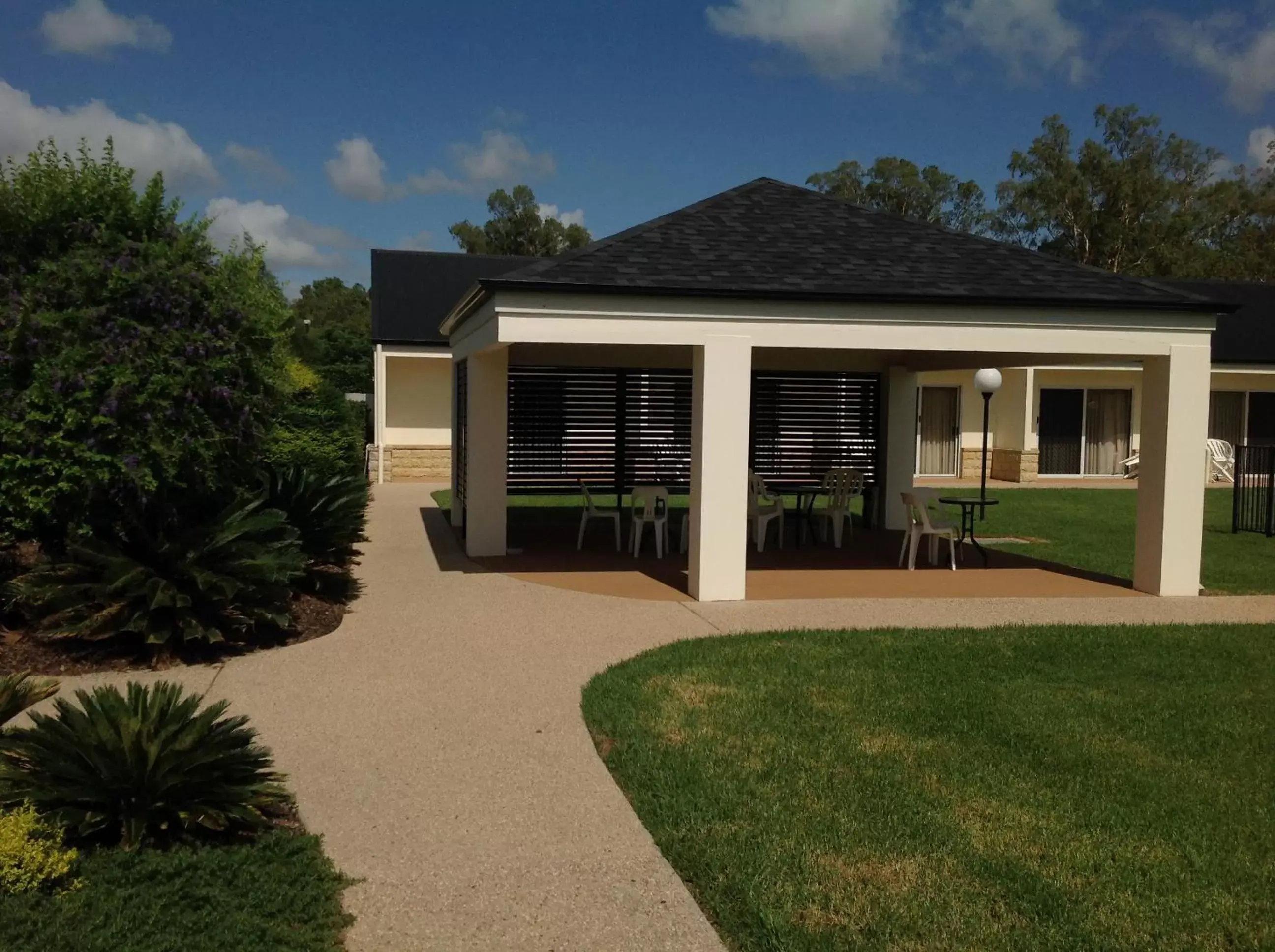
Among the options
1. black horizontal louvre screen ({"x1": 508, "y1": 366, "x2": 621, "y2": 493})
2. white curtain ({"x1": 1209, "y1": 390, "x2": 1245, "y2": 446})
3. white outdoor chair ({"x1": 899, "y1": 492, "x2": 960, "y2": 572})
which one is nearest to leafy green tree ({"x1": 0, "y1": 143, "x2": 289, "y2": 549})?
white outdoor chair ({"x1": 899, "y1": 492, "x2": 960, "y2": 572})

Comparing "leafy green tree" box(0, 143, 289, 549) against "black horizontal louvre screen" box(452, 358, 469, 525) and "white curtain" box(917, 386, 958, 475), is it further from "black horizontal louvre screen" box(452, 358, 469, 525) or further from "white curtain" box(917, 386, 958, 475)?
"white curtain" box(917, 386, 958, 475)

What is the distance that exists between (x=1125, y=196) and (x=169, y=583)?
48.7 meters

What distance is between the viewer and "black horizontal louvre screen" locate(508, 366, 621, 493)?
1612 centimetres

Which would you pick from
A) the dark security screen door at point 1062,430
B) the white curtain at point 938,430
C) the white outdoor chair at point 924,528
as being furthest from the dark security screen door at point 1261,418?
the white outdoor chair at point 924,528

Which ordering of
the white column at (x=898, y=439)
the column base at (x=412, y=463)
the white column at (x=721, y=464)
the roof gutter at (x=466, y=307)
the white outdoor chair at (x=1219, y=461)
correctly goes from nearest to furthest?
the white column at (x=721, y=464)
the roof gutter at (x=466, y=307)
the white column at (x=898, y=439)
the column base at (x=412, y=463)
the white outdoor chair at (x=1219, y=461)

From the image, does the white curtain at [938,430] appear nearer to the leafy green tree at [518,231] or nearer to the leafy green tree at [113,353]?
the leafy green tree at [113,353]

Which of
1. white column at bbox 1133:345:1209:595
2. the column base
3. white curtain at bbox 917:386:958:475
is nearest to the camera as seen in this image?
white column at bbox 1133:345:1209:595

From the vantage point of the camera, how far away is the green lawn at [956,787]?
13.5 feet

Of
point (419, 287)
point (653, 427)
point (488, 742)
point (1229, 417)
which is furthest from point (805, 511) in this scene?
point (1229, 417)

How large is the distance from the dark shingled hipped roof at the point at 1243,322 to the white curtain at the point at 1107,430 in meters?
2.35

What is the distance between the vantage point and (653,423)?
1669 centimetres

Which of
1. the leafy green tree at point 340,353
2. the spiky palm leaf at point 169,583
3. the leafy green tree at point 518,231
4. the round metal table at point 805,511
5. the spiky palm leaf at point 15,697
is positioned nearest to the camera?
the spiky palm leaf at point 15,697

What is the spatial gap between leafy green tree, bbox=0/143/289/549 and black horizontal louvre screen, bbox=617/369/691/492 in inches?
327

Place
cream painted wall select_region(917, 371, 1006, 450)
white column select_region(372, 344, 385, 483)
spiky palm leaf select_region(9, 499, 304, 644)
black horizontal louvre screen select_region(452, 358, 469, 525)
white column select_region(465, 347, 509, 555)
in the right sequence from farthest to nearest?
cream painted wall select_region(917, 371, 1006, 450), white column select_region(372, 344, 385, 483), black horizontal louvre screen select_region(452, 358, 469, 525), white column select_region(465, 347, 509, 555), spiky palm leaf select_region(9, 499, 304, 644)
